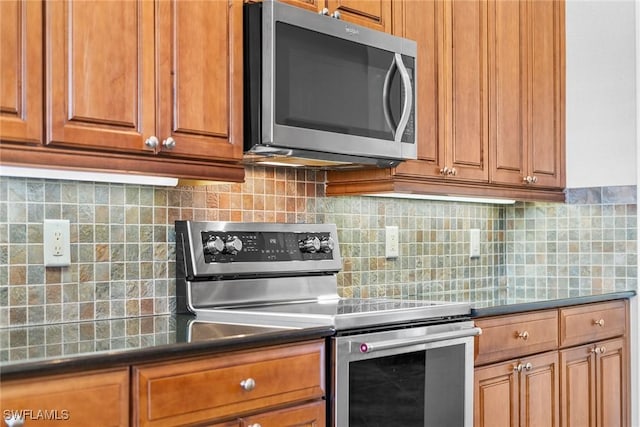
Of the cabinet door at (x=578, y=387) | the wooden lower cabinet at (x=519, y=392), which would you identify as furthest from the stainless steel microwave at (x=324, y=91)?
the cabinet door at (x=578, y=387)

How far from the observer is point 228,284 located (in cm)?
255

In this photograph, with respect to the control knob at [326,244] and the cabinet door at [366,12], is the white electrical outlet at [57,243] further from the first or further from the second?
the cabinet door at [366,12]

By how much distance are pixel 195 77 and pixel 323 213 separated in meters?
0.95

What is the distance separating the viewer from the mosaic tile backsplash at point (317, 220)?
217 cm

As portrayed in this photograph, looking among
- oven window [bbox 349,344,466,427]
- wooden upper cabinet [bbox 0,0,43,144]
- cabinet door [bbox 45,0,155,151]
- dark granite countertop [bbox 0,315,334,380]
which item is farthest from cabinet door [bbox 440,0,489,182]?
wooden upper cabinet [bbox 0,0,43,144]

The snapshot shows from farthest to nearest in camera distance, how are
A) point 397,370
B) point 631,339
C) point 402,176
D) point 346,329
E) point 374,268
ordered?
1. point 631,339
2. point 374,268
3. point 402,176
4. point 397,370
5. point 346,329

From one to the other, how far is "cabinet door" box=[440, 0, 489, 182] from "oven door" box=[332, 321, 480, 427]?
30.8 inches

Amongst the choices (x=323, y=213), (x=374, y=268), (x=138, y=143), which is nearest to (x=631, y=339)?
(x=374, y=268)

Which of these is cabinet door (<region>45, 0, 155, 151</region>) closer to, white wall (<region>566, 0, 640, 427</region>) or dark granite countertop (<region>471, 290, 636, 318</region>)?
dark granite countertop (<region>471, 290, 636, 318</region>)

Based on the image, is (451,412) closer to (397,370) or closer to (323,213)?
(397,370)

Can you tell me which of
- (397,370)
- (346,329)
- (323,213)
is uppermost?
(323,213)

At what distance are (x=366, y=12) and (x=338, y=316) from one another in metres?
1.11

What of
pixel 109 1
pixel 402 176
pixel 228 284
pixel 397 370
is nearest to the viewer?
pixel 109 1

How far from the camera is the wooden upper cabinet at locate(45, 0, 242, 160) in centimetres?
191
